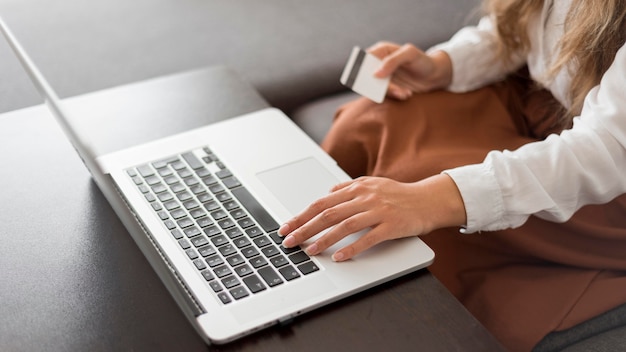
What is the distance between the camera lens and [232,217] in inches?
34.3

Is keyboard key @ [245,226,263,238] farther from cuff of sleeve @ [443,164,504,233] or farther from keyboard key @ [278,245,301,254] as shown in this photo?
cuff of sleeve @ [443,164,504,233]

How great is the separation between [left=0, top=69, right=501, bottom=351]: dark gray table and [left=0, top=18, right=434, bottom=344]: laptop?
0.07 ft

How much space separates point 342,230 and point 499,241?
26 centimetres

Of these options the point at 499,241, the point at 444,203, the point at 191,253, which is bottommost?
the point at 499,241

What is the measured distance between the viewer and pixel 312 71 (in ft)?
4.91

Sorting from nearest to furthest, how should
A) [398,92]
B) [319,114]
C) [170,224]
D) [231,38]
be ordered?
[170,224], [398,92], [319,114], [231,38]

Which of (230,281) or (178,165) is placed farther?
(178,165)

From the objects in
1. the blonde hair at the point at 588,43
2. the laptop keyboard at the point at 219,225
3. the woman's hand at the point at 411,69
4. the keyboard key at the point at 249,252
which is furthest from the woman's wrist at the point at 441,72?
the keyboard key at the point at 249,252

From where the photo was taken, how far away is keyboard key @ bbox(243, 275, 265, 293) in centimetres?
77

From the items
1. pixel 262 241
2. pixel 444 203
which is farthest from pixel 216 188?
pixel 444 203

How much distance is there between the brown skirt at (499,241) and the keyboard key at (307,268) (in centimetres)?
24

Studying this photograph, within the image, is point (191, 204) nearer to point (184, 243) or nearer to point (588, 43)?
point (184, 243)

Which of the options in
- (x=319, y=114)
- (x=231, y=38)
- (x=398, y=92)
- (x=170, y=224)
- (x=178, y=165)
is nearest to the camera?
(x=170, y=224)

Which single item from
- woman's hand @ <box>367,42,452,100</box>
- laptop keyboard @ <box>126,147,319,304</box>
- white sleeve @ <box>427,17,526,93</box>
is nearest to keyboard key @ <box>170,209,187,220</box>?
laptop keyboard @ <box>126,147,319,304</box>
